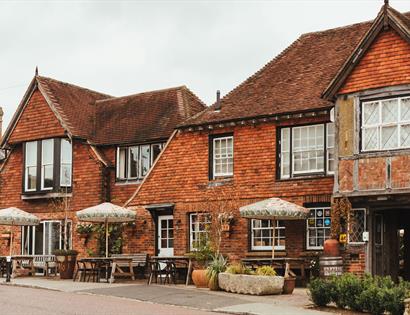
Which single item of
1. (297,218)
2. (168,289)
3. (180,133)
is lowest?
(168,289)

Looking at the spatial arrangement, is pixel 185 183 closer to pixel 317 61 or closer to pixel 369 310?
pixel 317 61

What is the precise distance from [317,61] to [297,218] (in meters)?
6.23

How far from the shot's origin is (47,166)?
32469mm

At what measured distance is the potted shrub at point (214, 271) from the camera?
2273 cm

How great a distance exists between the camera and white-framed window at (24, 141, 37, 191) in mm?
33031

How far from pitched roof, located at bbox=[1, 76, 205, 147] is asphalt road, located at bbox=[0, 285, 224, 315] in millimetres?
10075

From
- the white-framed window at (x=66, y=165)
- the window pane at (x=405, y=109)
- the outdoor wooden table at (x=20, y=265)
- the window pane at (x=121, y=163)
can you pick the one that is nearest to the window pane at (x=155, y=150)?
the window pane at (x=121, y=163)

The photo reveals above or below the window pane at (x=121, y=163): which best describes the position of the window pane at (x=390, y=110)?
above

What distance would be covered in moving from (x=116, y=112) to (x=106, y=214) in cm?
765

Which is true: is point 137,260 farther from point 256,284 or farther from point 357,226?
point 357,226

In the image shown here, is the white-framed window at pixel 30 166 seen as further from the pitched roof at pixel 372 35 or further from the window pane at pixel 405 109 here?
the window pane at pixel 405 109

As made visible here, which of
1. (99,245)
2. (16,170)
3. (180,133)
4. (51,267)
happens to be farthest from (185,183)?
(16,170)

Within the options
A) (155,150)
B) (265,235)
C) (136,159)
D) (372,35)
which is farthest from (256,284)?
(136,159)

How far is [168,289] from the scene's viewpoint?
23.2 m
